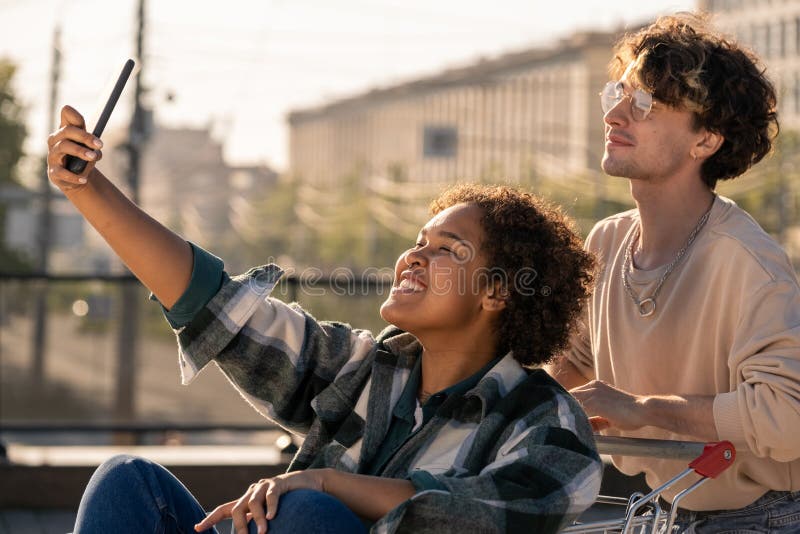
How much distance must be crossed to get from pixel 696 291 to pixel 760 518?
1.87 ft

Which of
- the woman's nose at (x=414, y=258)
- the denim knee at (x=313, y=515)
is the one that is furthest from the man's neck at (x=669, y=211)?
the denim knee at (x=313, y=515)

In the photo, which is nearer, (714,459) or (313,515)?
(313,515)

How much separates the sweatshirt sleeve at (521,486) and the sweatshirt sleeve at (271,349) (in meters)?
0.55

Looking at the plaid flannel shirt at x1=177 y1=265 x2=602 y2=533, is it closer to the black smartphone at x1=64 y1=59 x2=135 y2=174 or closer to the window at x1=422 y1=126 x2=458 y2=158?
the black smartphone at x1=64 y1=59 x2=135 y2=174

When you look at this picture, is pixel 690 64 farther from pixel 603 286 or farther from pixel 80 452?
pixel 80 452

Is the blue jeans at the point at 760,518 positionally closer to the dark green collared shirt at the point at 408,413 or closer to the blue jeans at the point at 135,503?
the dark green collared shirt at the point at 408,413

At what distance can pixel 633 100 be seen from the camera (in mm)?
3607

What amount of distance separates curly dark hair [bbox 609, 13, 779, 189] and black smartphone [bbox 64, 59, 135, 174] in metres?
1.35

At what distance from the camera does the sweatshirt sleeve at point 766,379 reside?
3.21m

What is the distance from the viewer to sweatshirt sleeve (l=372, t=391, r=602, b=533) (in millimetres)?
2678

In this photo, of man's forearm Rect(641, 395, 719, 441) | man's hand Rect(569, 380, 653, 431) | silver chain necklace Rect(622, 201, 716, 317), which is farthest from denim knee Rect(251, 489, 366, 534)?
silver chain necklace Rect(622, 201, 716, 317)

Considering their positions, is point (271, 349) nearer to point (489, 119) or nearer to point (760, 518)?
point (760, 518)

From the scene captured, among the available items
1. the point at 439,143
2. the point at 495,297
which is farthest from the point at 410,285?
the point at 439,143

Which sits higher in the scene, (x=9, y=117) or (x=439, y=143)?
(x=9, y=117)
